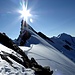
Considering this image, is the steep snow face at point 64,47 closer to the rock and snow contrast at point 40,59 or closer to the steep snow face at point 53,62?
the rock and snow contrast at point 40,59

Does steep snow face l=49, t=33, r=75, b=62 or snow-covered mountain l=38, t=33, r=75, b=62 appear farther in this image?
steep snow face l=49, t=33, r=75, b=62

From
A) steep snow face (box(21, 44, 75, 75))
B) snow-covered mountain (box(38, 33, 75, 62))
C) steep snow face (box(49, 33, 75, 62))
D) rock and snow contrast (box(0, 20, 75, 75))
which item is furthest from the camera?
steep snow face (box(49, 33, 75, 62))

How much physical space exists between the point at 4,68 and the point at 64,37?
115 m

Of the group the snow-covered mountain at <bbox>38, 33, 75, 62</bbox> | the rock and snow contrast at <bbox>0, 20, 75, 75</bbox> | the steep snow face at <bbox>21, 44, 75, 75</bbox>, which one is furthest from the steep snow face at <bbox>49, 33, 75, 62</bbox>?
the steep snow face at <bbox>21, 44, 75, 75</bbox>

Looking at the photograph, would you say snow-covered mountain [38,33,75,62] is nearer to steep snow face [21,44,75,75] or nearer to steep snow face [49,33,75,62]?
steep snow face [49,33,75,62]

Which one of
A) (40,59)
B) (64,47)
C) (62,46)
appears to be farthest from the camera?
(64,47)

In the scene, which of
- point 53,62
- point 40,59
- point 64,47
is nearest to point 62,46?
point 64,47

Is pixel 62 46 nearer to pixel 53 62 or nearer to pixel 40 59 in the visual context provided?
pixel 53 62

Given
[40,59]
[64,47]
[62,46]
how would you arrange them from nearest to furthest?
[40,59]
[62,46]
[64,47]

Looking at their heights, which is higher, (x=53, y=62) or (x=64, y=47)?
(x=64, y=47)

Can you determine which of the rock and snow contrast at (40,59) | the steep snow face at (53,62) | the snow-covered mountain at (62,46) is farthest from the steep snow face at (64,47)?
the steep snow face at (53,62)

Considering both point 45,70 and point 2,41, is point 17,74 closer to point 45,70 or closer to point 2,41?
point 45,70

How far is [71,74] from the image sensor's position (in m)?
22.4

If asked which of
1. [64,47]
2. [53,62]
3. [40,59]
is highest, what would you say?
[64,47]
